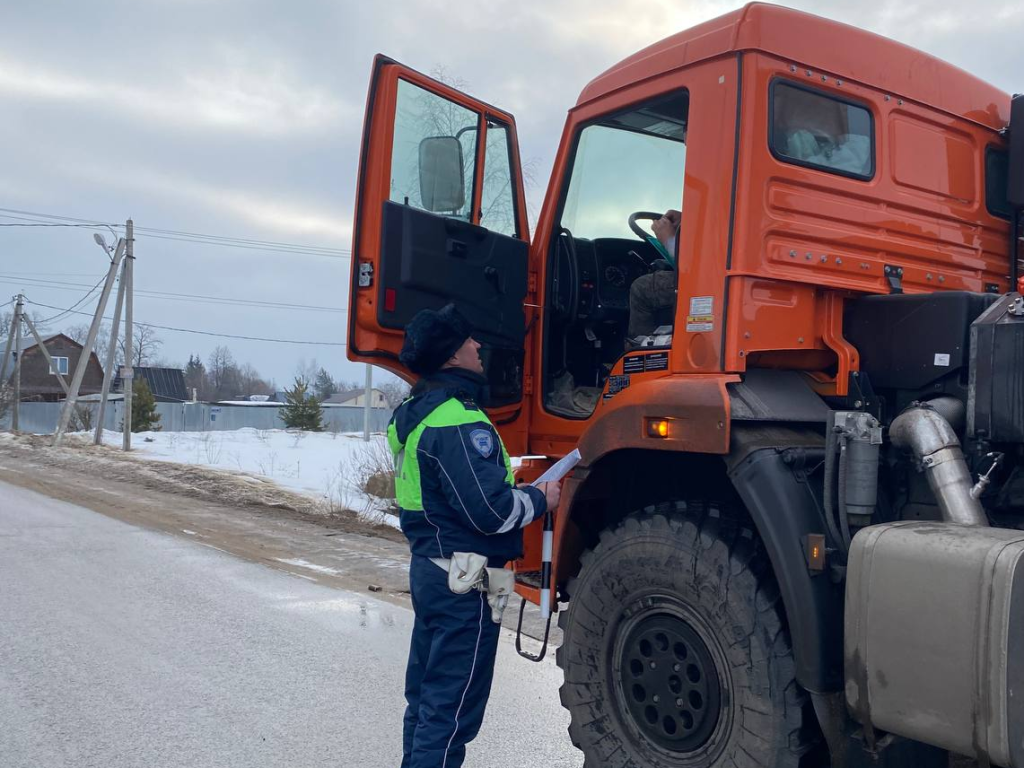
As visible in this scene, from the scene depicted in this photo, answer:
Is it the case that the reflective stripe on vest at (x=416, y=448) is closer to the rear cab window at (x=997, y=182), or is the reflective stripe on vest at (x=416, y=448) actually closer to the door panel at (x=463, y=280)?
the door panel at (x=463, y=280)

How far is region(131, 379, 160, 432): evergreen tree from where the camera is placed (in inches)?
1447

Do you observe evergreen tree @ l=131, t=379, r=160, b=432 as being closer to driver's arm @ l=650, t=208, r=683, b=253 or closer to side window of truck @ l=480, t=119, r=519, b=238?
side window of truck @ l=480, t=119, r=519, b=238

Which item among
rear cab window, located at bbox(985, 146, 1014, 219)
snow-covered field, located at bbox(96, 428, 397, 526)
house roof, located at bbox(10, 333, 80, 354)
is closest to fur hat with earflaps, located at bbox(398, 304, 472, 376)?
rear cab window, located at bbox(985, 146, 1014, 219)

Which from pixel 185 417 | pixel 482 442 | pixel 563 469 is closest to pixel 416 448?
pixel 482 442

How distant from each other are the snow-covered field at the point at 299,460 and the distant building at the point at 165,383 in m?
43.6

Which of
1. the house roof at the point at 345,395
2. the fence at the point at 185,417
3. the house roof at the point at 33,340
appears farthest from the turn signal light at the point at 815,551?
the house roof at the point at 345,395

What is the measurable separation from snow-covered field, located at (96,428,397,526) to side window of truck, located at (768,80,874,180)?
8.18 metres

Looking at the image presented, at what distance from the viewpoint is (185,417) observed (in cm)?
4431

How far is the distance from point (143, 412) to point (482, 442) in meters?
37.5

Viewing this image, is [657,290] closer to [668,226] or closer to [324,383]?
[668,226]

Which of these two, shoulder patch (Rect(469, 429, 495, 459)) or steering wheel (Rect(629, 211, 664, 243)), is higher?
steering wheel (Rect(629, 211, 664, 243))

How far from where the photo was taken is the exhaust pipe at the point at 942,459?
2.58 meters

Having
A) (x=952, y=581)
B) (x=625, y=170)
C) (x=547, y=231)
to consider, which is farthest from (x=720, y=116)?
(x=952, y=581)

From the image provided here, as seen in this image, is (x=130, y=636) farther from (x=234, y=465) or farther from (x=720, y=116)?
Answer: (x=234, y=465)
